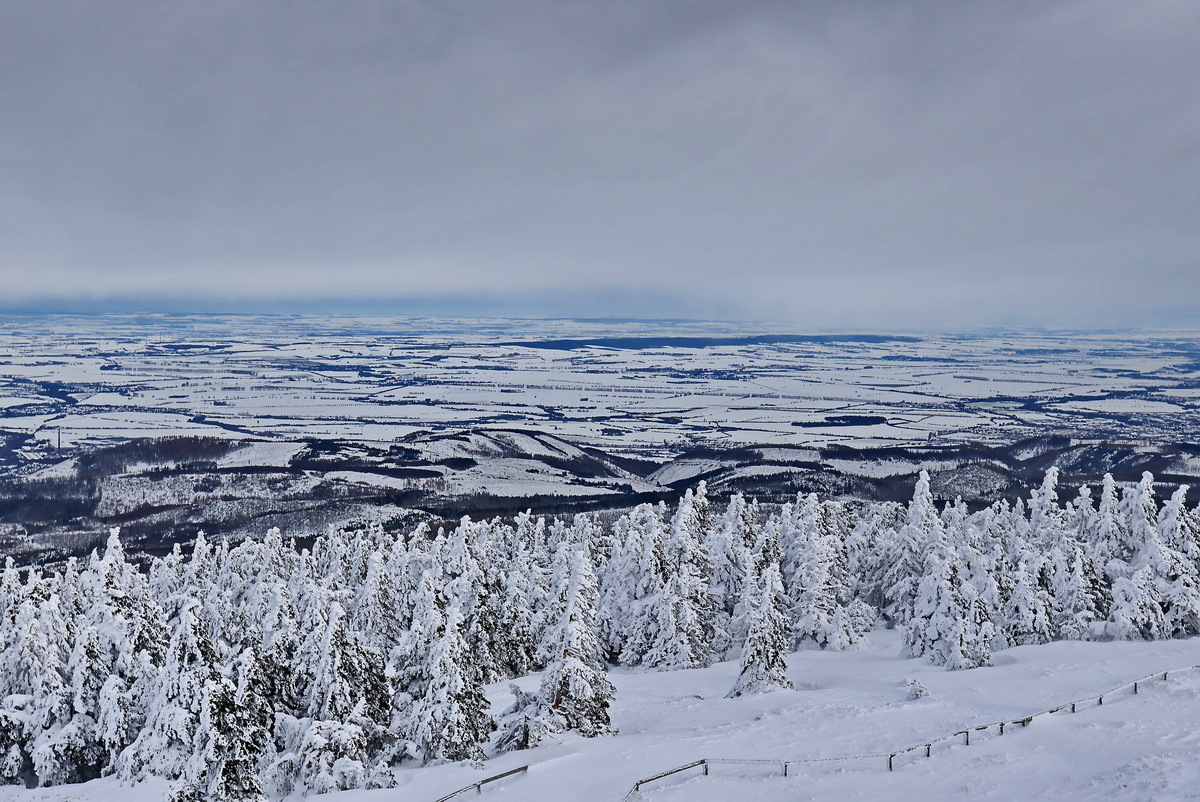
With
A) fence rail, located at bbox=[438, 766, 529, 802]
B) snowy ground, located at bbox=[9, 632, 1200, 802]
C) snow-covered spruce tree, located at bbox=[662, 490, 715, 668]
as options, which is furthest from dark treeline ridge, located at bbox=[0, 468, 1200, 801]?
fence rail, located at bbox=[438, 766, 529, 802]

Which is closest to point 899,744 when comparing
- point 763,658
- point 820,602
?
point 763,658

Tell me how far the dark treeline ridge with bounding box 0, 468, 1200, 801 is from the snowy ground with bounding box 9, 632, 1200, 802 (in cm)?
167

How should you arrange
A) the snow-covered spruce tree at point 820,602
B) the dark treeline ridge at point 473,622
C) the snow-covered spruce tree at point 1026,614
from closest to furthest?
the dark treeline ridge at point 473,622 → the snow-covered spruce tree at point 1026,614 → the snow-covered spruce tree at point 820,602

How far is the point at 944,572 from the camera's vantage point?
4391 centimetres

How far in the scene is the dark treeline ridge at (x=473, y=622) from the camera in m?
30.7

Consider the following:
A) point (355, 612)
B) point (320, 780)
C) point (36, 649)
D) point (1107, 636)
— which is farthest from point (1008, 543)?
point (36, 649)

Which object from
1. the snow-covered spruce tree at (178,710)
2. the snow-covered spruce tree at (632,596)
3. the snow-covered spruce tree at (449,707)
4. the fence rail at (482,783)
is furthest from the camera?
the snow-covered spruce tree at (632,596)

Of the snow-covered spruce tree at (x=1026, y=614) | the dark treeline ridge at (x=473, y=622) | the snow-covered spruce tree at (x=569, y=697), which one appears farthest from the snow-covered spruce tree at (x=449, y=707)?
the snow-covered spruce tree at (x=1026, y=614)

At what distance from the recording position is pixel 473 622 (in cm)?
4316

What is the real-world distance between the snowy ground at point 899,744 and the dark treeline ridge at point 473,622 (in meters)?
1.67

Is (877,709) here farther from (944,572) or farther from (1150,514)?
(1150,514)

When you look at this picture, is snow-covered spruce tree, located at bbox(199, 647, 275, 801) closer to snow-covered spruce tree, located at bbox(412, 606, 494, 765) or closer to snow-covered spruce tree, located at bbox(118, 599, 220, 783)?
snow-covered spruce tree, located at bbox(118, 599, 220, 783)

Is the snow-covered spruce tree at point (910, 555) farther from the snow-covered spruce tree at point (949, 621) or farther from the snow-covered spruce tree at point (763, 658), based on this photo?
the snow-covered spruce tree at point (763, 658)

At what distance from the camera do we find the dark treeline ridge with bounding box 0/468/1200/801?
30.7 m
